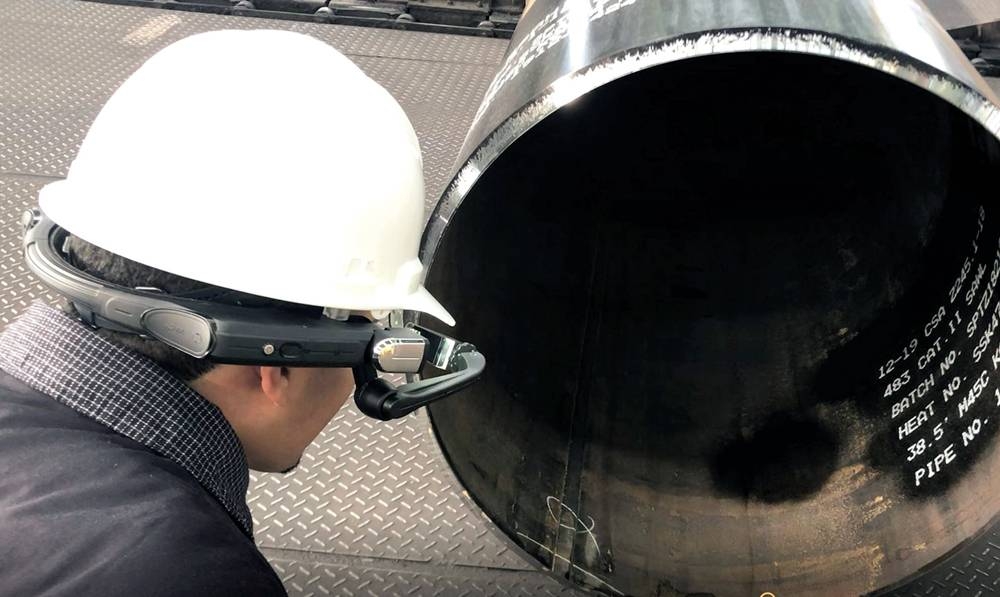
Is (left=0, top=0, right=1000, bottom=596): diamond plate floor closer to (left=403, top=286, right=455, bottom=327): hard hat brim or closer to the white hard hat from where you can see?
the white hard hat

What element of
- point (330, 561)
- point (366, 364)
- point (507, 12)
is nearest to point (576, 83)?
point (366, 364)

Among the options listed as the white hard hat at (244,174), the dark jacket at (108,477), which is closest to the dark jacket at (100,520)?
the dark jacket at (108,477)

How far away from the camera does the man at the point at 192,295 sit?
1064 mm

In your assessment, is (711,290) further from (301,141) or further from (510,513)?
(301,141)

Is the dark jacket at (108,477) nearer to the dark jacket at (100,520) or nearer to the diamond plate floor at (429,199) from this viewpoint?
the dark jacket at (100,520)

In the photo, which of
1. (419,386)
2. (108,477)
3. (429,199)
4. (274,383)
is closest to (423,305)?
(419,386)

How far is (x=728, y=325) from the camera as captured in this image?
7.52 feet

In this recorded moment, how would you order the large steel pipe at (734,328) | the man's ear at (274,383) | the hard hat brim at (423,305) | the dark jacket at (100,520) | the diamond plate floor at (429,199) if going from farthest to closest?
the diamond plate floor at (429,199)
the large steel pipe at (734,328)
the hard hat brim at (423,305)
the man's ear at (274,383)
the dark jacket at (100,520)

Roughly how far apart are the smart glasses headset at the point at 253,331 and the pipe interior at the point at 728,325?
42 cm

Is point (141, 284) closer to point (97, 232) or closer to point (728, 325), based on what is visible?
point (97, 232)

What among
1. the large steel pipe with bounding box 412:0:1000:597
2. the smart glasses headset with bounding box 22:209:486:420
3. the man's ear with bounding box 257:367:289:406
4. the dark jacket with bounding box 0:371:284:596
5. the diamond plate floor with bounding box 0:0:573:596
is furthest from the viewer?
the diamond plate floor with bounding box 0:0:573:596

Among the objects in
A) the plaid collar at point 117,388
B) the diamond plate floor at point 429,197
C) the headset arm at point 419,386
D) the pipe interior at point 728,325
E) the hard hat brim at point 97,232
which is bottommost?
the diamond plate floor at point 429,197

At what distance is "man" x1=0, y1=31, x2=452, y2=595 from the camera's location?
1064mm

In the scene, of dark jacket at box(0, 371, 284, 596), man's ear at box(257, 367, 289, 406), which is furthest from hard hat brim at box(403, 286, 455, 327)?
dark jacket at box(0, 371, 284, 596)
